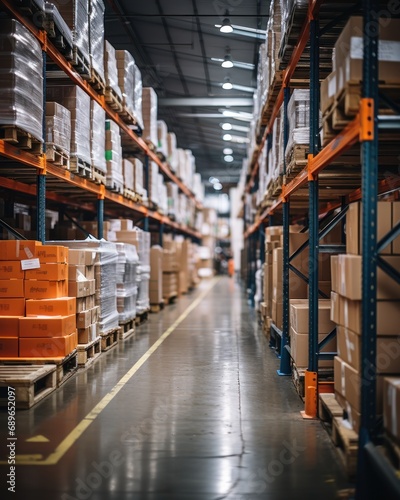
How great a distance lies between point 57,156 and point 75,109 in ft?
3.08

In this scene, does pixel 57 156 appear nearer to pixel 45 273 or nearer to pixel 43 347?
pixel 45 273

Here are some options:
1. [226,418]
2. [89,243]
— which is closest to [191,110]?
[89,243]

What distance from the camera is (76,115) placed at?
7.40 metres

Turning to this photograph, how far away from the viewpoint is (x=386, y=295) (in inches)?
150

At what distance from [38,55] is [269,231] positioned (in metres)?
4.98

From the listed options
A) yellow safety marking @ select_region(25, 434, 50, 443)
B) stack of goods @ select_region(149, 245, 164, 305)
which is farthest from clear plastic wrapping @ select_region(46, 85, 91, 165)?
stack of goods @ select_region(149, 245, 164, 305)

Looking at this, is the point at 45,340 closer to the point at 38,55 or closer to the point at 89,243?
the point at 89,243

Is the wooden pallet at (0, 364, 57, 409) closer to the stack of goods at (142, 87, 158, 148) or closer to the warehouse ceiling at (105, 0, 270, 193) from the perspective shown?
the stack of goods at (142, 87, 158, 148)

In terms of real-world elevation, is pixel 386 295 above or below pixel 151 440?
above

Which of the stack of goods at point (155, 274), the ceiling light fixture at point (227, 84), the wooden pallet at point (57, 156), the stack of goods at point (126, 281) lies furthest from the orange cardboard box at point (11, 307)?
the ceiling light fixture at point (227, 84)

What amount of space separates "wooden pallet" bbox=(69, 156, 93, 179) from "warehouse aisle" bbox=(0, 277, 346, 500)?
8.62ft

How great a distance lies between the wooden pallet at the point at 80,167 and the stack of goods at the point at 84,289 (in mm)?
1104

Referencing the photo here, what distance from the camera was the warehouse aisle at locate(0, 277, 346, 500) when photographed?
3537mm

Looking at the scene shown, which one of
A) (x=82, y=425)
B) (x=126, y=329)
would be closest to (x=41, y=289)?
(x=82, y=425)
